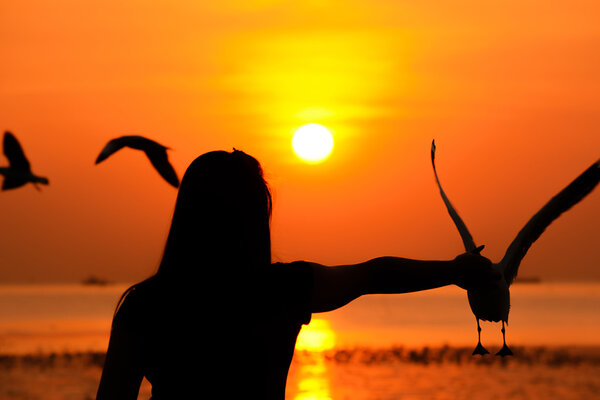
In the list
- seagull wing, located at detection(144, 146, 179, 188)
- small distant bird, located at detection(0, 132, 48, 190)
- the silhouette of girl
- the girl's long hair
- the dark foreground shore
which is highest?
small distant bird, located at detection(0, 132, 48, 190)

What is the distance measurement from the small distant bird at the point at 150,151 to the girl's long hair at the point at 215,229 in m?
1.80

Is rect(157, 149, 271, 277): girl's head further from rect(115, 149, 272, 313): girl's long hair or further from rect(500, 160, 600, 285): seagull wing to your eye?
rect(500, 160, 600, 285): seagull wing

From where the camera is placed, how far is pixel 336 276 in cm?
335

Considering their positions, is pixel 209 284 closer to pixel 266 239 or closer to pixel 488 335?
pixel 266 239

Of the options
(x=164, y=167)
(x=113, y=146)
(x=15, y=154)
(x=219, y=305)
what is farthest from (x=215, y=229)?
(x=15, y=154)

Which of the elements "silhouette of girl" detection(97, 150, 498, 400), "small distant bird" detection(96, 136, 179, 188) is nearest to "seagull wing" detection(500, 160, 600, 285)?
"silhouette of girl" detection(97, 150, 498, 400)

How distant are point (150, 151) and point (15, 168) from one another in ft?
14.2

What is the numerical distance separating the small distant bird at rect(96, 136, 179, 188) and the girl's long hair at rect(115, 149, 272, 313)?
180 centimetres

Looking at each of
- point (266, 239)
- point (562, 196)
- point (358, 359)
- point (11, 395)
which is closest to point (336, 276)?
point (266, 239)

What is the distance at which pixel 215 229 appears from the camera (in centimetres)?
348

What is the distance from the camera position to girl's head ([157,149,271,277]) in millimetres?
3461

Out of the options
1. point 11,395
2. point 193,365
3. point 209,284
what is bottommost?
point 11,395

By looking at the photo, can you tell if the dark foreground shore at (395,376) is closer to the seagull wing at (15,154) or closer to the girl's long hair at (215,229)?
the seagull wing at (15,154)

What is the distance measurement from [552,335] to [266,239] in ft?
179
